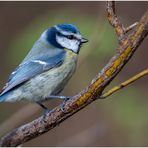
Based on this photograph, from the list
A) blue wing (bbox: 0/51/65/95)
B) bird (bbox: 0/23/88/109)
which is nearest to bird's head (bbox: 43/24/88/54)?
bird (bbox: 0/23/88/109)

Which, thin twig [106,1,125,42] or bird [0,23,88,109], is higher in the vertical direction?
thin twig [106,1,125,42]

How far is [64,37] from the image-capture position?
262cm

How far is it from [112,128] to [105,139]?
0.60 m

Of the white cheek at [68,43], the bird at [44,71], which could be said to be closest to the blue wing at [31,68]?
the bird at [44,71]

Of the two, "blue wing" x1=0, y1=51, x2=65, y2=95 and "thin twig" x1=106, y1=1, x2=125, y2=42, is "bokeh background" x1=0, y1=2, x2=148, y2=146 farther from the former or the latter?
"thin twig" x1=106, y1=1, x2=125, y2=42

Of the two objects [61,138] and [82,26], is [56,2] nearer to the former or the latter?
[61,138]

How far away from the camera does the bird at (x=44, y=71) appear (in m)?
2.38

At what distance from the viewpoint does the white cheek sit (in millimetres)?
2585

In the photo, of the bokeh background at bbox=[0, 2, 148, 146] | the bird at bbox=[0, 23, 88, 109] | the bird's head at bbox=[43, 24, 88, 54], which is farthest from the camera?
the bird's head at bbox=[43, 24, 88, 54]

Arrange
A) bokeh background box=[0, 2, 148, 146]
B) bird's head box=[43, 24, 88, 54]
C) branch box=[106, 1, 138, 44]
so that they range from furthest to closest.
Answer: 1. bird's head box=[43, 24, 88, 54]
2. bokeh background box=[0, 2, 148, 146]
3. branch box=[106, 1, 138, 44]

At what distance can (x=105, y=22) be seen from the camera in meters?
2.31

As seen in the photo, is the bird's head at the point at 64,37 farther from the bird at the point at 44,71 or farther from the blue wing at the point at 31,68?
the blue wing at the point at 31,68

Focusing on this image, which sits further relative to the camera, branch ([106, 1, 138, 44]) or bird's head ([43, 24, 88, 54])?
bird's head ([43, 24, 88, 54])

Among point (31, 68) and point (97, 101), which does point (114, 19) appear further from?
point (97, 101)
